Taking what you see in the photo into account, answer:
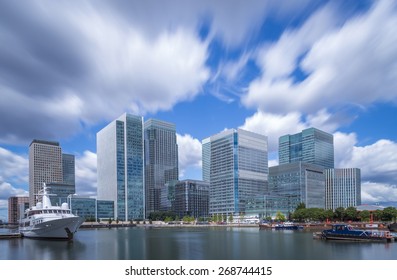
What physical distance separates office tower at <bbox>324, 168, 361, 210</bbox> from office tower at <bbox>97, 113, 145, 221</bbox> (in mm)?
105817

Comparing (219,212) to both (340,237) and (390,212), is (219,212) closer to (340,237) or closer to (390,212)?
(390,212)

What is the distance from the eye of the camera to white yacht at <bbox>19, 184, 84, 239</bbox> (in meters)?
53.4

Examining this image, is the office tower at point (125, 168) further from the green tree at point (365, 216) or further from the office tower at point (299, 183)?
the green tree at point (365, 216)

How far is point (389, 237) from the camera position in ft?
155

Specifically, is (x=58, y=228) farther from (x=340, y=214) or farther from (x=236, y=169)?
(x=236, y=169)

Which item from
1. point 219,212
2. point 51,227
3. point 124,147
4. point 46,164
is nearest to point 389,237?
point 51,227

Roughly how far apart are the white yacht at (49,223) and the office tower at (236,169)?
10983 centimetres

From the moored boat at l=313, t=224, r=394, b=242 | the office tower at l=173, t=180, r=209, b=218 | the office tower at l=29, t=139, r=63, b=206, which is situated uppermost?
the office tower at l=29, t=139, r=63, b=206

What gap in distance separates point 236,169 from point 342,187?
64.5 meters

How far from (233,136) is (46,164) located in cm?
9170

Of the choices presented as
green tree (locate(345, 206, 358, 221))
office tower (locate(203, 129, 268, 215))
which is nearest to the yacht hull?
green tree (locate(345, 206, 358, 221))

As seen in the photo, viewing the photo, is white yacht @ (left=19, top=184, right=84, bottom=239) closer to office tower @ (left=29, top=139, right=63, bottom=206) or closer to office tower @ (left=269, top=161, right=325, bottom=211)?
office tower @ (left=29, top=139, right=63, bottom=206)

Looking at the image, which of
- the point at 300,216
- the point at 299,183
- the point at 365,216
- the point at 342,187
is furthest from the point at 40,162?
the point at 342,187

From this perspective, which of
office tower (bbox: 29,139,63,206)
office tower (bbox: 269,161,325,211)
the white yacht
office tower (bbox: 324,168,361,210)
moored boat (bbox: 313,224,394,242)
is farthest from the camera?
office tower (bbox: 324,168,361,210)
